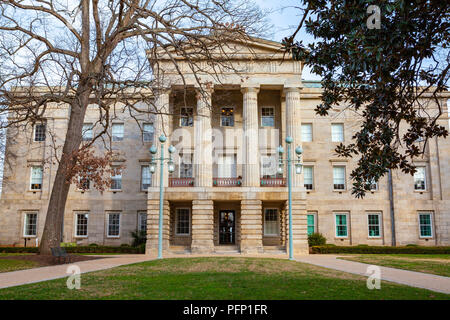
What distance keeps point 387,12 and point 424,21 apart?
4.78ft

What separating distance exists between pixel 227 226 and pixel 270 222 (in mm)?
3729

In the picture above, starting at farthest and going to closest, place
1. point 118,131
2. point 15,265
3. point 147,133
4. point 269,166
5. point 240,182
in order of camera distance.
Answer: point 118,131, point 147,133, point 269,166, point 240,182, point 15,265

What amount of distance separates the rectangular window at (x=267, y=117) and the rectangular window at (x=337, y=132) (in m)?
6.47

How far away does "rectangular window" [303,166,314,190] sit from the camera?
3878 centimetres

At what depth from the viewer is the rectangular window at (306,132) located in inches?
1555

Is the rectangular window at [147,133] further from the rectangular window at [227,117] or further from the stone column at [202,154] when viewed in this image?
the stone column at [202,154]

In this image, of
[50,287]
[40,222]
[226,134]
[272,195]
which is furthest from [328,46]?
[40,222]

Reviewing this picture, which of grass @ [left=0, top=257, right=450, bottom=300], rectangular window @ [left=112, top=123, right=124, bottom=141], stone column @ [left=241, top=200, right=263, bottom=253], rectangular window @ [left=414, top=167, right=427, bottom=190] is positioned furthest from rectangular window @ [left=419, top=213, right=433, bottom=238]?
grass @ [left=0, top=257, right=450, bottom=300]

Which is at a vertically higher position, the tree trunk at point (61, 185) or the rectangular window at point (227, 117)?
the rectangular window at point (227, 117)

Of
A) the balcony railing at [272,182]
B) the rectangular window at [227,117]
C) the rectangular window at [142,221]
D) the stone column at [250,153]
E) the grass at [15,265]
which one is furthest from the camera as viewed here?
the rectangular window at [142,221]

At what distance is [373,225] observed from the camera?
38.2 m

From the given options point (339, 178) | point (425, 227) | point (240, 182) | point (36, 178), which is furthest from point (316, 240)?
point (36, 178)

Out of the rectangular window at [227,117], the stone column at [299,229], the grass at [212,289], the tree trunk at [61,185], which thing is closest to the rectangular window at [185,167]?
the rectangular window at [227,117]

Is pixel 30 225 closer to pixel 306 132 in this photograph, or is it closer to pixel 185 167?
pixel 185 167
